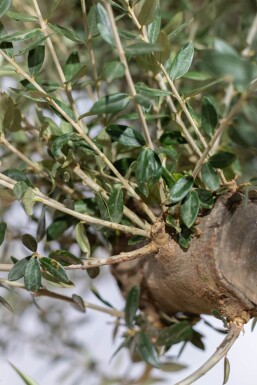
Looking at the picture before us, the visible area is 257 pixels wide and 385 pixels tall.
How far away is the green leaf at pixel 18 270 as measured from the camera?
548mm

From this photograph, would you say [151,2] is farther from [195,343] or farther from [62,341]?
[62,341]

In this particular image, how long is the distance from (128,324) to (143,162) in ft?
0.85

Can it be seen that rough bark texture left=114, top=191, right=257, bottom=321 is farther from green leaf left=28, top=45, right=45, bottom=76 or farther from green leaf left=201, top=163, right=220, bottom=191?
green leaf left=28, top=45, right=45, bottom=76

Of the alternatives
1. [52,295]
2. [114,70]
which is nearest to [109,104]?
[114,70]

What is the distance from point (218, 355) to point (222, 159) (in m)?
0.17

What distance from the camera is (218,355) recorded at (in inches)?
20.9

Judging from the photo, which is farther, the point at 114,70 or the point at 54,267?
the point at 54,267

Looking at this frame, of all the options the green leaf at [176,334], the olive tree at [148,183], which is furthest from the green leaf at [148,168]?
the green leaf at [176,334]

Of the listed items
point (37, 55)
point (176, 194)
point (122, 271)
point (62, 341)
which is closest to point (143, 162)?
point (176, 194)

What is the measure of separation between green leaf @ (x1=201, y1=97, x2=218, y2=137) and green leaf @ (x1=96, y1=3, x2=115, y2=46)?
0.39 feet

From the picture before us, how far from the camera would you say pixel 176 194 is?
1.66 feet

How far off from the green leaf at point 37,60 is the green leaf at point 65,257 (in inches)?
6.4

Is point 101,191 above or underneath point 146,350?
above

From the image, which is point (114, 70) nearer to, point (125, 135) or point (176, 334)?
point (125, 135)
